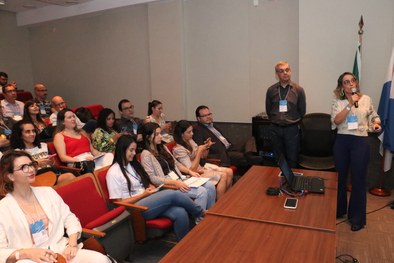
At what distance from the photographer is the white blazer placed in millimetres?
2006

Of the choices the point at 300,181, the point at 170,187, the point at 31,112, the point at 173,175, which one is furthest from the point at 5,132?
the point at 300,181

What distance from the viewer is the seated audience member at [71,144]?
3.82 m

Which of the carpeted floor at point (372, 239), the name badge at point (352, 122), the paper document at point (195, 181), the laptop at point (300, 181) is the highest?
the name badge at point (352, 122)

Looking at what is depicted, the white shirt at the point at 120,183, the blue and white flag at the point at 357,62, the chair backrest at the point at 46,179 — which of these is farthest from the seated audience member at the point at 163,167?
the blue and white flag at the point at 357,62

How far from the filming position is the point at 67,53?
7.53 metres

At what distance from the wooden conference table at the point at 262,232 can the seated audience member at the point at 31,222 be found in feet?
2.35

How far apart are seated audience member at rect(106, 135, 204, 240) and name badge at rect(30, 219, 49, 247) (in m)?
0.78

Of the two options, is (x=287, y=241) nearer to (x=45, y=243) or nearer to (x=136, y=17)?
(x=45, y=243)

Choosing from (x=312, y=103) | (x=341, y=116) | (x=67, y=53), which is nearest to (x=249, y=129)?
(x=312, y=103)

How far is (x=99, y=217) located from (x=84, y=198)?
199mm

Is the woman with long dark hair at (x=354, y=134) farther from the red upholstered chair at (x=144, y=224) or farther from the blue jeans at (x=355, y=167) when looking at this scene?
the red upholstered chair at (x=144, y=224)

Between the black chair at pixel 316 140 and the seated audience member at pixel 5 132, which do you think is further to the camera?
the black chair at pixel 316 140

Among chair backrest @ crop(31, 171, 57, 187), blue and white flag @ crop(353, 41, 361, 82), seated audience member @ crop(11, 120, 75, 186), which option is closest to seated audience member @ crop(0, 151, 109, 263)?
chair backrest @ crop(31, 171, 57, 187)

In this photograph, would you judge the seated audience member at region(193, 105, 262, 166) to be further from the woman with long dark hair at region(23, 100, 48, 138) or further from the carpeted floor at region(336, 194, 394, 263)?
the woman with long dark hair at region(23, 100, 48, 138)
